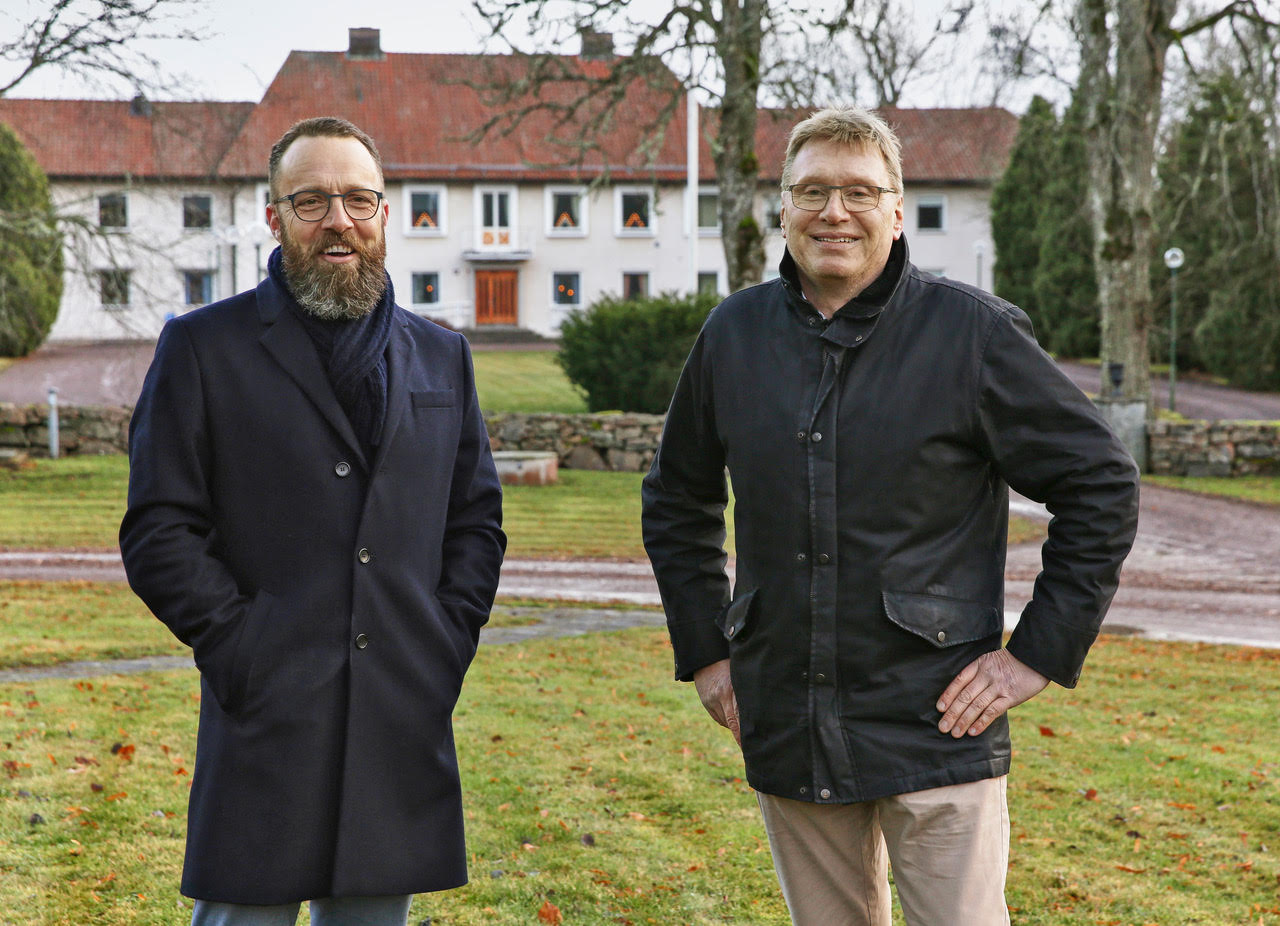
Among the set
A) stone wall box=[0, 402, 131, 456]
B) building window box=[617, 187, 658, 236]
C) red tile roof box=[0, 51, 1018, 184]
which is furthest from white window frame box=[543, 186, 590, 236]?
stone wall box=[0, 402, 131, 456]

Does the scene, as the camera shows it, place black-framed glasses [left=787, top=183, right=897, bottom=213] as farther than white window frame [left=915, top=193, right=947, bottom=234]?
No

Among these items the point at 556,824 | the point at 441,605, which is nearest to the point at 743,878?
the point at 556,824

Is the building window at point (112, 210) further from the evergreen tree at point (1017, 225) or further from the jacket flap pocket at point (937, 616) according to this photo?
the evergreen tree at point (1017, 225)

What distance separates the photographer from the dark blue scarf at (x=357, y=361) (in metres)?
2.97

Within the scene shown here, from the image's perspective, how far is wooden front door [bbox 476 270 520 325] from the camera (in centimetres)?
4819

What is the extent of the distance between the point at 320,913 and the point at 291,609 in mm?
680

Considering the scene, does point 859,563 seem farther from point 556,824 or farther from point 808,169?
point 556,824

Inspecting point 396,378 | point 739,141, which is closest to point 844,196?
point 396,378

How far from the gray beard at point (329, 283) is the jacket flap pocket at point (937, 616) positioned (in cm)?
132

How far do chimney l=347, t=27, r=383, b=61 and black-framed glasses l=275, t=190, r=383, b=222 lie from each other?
161 ft

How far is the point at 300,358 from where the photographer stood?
116 inches

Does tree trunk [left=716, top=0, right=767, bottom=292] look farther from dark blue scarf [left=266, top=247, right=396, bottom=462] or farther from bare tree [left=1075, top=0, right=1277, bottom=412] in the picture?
dark blue scarf [left=266, top=247, right=396, bottom=462]

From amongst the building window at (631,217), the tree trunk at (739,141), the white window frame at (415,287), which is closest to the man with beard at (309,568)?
the tree trunk at (739,141)

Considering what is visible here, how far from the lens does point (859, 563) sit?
2836 mm
